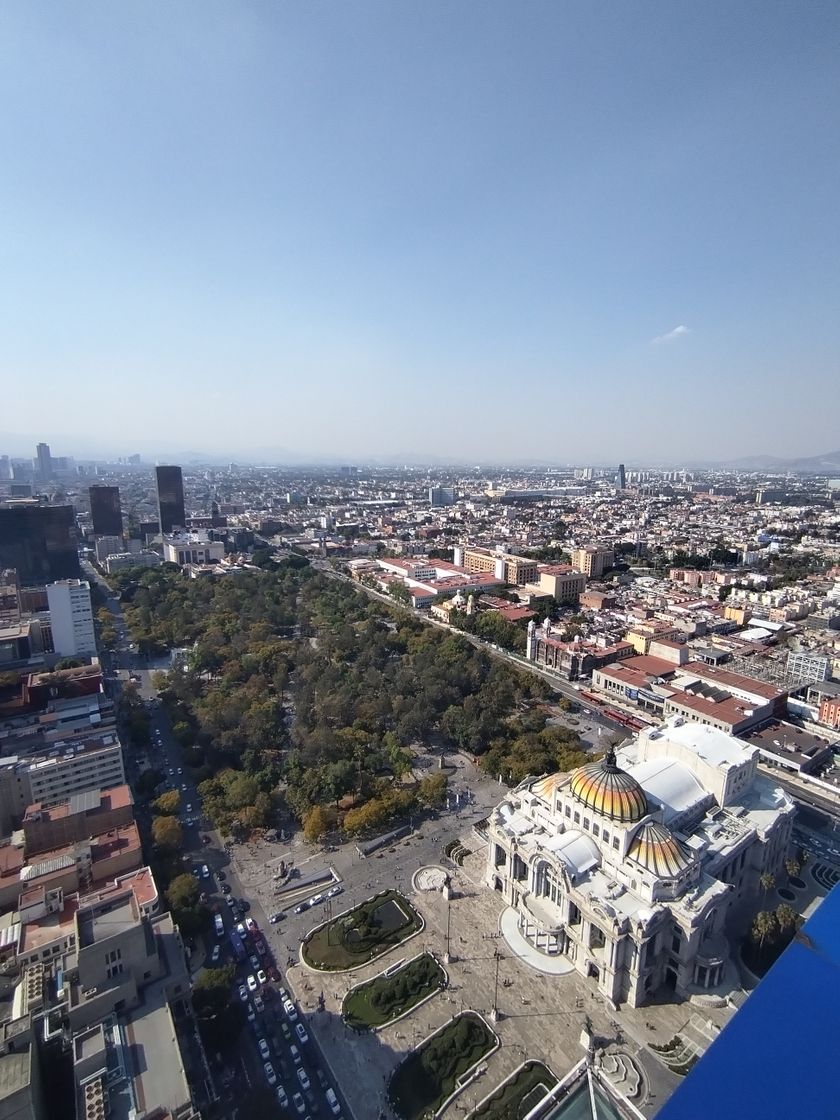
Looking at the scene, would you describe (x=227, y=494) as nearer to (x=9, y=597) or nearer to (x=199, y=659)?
(x=9, y=597)

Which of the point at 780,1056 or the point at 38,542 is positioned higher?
the point at 38,542

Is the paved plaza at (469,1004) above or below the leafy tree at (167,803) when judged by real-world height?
below

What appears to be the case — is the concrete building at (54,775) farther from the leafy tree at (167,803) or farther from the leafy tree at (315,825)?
the leafy tree at (315,825)

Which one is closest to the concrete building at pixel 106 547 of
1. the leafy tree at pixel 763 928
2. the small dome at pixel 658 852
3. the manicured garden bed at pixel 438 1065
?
the manicured garden bed at pixel 438 1065

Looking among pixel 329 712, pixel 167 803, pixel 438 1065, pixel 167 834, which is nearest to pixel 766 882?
pixel 438 1065

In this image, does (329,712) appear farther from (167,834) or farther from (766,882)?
(766,882)

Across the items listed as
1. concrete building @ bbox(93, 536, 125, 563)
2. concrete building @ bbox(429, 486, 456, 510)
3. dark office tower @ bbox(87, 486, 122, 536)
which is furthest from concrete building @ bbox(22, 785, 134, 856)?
concrete building @ bbox(429, 486, 456, 510)

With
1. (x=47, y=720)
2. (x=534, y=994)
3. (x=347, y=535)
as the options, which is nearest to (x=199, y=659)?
(x=47, y=720)
